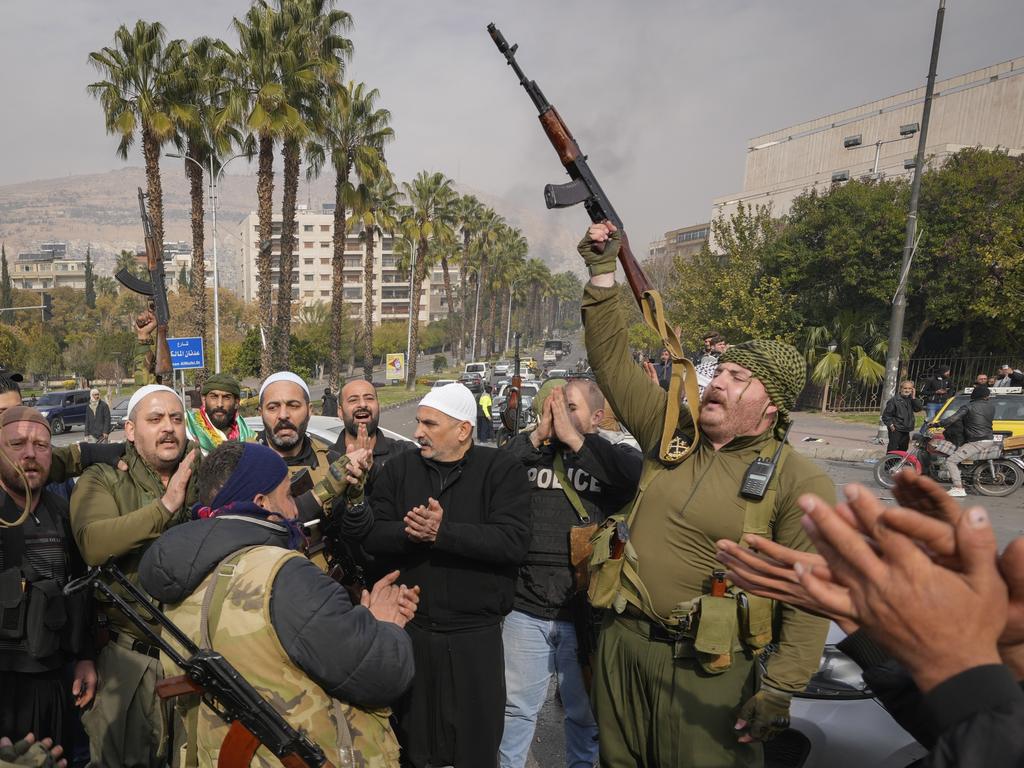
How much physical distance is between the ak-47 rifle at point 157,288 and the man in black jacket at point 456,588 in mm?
3909

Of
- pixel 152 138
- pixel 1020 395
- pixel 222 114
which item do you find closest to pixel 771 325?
pixel 1020 395

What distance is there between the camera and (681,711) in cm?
214

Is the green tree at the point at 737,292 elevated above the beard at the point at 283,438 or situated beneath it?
elevated above

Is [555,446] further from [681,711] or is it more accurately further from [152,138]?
[152,138]

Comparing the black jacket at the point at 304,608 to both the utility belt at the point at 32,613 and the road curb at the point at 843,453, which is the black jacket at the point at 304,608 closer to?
the utility belt at the point at 32,613

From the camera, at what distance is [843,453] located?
47.7ft

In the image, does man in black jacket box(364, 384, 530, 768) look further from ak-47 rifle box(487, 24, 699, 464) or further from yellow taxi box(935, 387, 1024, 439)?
yellow taxi box(935, 387, 1024, 439)

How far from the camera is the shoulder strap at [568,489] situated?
3.05 metres

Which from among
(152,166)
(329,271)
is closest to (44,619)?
(152,166)

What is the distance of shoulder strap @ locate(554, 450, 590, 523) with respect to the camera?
3.05 m

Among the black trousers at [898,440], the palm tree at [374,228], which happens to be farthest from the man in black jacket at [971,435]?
the palm tree at [374,228]

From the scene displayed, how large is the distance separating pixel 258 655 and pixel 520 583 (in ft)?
5.03

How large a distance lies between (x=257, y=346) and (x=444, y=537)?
33418 mm

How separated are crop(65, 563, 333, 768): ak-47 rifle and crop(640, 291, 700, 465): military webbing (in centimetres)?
152
